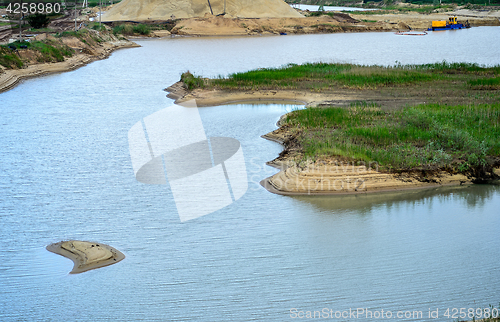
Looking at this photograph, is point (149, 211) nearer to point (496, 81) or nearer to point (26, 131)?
point (26, 131)

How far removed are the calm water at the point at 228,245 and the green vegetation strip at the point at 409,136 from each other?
940 millimetres

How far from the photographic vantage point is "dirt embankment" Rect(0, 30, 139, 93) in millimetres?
30513

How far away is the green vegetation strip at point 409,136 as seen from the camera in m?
12.9

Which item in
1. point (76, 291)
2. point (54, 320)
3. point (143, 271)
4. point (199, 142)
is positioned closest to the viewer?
point (54, 320)

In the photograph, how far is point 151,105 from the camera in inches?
917

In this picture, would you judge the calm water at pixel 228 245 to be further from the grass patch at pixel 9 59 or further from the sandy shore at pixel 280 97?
the grass patch at pixel 9 59

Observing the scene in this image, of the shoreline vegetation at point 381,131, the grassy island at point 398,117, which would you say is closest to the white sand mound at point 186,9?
the grassy island at point 398,117

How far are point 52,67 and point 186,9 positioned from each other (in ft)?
135

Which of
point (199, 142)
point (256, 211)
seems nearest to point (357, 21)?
point (199, 142)

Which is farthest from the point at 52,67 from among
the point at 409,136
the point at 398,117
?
the point at 409,136

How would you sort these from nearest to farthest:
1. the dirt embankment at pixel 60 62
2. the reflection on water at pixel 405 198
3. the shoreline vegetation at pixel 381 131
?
the reflection on water at pixel 405 198, the shoreline vegetation at pixel 381 131, the dirt embankment at pixel 60 62

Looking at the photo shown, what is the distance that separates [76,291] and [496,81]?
2049 cm

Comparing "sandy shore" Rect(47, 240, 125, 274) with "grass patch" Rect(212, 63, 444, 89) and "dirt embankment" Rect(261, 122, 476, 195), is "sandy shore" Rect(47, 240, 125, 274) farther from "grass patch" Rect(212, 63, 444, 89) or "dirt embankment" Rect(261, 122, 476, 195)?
"grass patch" Rect(212, 63, 444, 89)

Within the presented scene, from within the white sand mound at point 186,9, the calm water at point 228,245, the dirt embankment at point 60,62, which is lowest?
the calm water at point 228,245
